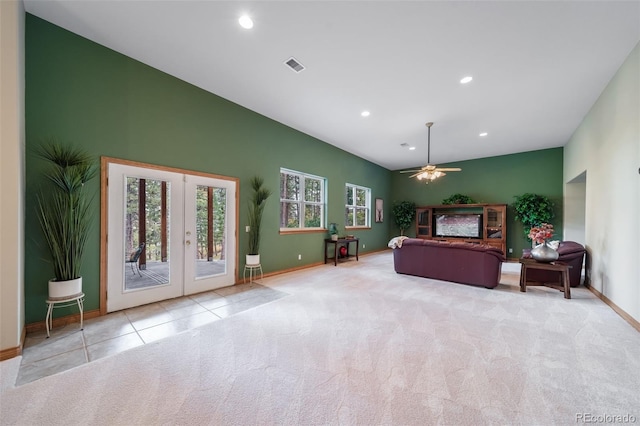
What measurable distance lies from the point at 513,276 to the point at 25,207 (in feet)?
25.9

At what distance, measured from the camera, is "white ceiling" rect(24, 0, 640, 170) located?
2436mm

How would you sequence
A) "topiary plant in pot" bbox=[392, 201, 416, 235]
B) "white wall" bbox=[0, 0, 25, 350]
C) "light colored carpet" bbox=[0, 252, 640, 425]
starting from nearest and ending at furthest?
1. "light colored carpet" bbox=[0, 252, 640, 425]
2. "white wall" bbox=[0, 0, 25, 350]
3. "topiary plant in pot" bbox=[392, 201, 416, 235]

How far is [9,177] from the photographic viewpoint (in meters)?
2.13

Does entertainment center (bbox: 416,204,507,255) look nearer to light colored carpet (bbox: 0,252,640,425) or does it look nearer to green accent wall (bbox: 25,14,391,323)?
light colored carpet (bbox: 0,252,640,425)

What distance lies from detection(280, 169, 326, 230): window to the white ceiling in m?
1.58

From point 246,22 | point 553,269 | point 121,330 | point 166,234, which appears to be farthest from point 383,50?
point 121,330

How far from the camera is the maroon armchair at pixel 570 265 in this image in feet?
14.1

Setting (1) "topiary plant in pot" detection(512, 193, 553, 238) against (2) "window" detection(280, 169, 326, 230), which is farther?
(1) "topiary plant in pot" detection(512, 193, 553, 238)

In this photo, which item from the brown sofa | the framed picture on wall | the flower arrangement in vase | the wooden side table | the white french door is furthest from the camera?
the framed picture on wall

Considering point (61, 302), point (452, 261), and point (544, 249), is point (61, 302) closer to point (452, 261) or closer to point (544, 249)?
point (452, 261)

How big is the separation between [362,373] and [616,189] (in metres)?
4.30

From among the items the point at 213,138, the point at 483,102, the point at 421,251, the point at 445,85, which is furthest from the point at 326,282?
the point at 483,102

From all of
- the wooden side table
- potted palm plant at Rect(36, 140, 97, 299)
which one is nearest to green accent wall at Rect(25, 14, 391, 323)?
potted palm plant at Rect(36, 140, 97, 299)

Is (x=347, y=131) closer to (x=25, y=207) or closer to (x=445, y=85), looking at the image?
(x=445, y=85)
